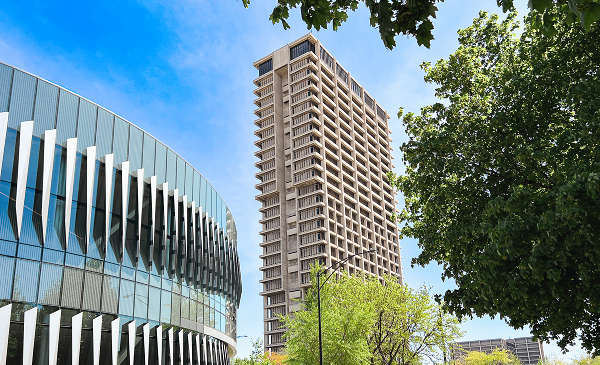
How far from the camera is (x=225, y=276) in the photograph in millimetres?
40219

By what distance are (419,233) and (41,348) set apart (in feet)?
55.9

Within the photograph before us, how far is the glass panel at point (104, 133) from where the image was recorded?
26.0 meters

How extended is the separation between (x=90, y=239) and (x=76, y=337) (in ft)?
15.7

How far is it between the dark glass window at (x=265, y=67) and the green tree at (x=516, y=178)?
311 feet

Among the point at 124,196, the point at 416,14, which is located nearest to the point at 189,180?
the point at 124,196

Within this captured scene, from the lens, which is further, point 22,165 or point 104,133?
point 104,133

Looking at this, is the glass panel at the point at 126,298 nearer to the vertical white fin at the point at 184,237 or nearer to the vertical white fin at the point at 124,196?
the vertical white fin at the point at 124,196

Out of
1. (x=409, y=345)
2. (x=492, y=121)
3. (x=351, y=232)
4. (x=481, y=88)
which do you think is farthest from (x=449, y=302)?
(x=351, y=232)

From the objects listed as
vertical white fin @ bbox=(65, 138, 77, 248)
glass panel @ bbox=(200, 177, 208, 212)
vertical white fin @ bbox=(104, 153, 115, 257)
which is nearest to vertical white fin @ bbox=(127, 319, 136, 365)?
vertical white fin @ bbox=(104, 153, 115, 257)

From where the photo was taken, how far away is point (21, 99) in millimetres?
22266

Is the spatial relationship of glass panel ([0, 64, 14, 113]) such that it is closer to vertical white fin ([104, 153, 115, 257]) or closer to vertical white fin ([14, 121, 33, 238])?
vertical white fin ([14, 121, 33, 238])

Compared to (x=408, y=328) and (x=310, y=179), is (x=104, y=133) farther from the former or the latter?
(x=310, y=179)

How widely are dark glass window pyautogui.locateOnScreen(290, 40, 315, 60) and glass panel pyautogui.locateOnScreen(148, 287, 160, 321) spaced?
277 ft

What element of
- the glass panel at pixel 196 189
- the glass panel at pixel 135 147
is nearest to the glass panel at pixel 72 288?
the glass panel at pixel 135 147
